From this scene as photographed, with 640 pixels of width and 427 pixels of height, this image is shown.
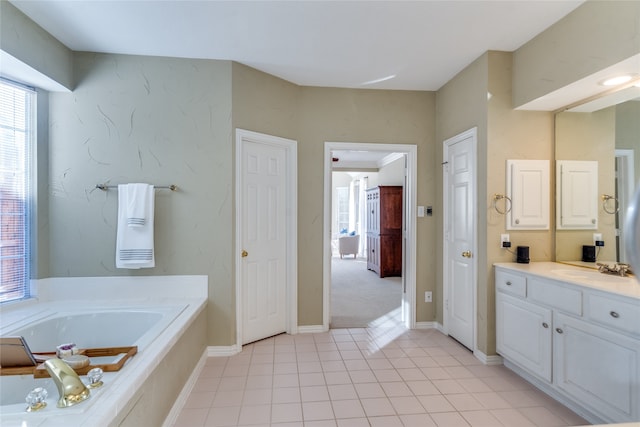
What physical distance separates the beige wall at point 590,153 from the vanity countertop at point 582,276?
0.57 ft

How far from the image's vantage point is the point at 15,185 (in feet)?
8.13

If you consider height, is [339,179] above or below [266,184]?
above

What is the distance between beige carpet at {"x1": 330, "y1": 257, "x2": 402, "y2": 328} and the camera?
3809mm

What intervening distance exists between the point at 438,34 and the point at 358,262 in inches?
254

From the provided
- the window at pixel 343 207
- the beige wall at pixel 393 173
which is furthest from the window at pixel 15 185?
the window at pixel 343 207

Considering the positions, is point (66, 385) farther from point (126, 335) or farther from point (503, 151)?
point (503, 151)

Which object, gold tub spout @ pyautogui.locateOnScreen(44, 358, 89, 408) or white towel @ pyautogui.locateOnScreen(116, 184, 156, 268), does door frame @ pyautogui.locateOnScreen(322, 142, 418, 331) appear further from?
gold tub spout @ pyautogui.locateOnScreen(44, 358, 89, 408)

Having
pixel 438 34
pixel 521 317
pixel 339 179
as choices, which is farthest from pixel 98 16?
pixel 339 179

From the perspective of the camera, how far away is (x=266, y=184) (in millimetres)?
3207

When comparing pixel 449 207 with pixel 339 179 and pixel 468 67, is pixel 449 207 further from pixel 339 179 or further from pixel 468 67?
pixel 339 179

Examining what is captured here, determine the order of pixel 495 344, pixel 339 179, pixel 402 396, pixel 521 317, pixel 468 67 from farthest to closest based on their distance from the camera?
pixel 339 179
pixel 468 67
pixel 495 344
pixel 521 317
pixel 402 396

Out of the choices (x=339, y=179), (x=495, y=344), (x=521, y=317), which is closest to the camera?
(x=521, y=317)

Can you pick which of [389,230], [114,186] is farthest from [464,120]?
[389,230]

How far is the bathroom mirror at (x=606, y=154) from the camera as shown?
2.14 m
